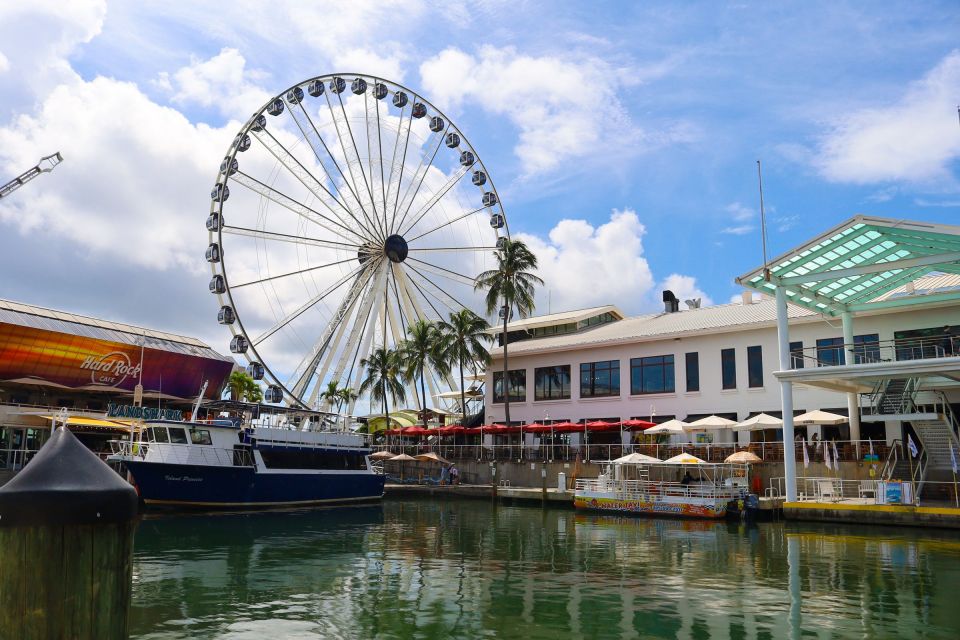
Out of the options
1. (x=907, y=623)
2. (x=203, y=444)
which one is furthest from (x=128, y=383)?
(x=907, y=623)

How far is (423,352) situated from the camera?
5656cm

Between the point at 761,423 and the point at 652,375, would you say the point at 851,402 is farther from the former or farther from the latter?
the point at 652,375

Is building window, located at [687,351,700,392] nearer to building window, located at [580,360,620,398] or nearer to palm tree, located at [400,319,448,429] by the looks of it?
building window, located at [580,360,620,398]

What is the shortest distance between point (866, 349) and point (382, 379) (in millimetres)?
37217

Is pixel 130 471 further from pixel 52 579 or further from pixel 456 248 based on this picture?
pixel 52 579

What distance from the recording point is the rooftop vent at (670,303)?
5481 centimetres

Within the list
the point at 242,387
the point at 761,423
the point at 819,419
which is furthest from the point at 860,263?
the point at 242,387

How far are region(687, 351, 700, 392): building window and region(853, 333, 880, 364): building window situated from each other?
833 cm

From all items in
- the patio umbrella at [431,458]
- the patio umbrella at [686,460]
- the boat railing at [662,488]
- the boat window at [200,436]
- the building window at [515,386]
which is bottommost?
the boat railing at [662,488]

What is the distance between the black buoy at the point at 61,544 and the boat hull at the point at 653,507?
31808 mm

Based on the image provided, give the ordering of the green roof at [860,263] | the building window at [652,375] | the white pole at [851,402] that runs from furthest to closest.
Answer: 1. the building window at [652,375]
2. the white pole at [851,402]
3. the green roof at [860,263]

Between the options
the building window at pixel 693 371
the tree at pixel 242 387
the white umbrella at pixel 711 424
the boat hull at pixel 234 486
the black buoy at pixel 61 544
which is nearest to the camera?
the black buoy at pixel 61 544

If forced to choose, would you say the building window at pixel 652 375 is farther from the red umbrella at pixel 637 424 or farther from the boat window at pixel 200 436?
the boat window at pixel 200 436

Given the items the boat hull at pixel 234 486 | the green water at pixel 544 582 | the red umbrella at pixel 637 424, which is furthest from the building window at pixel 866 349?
the boat hull at pixel 234 486
